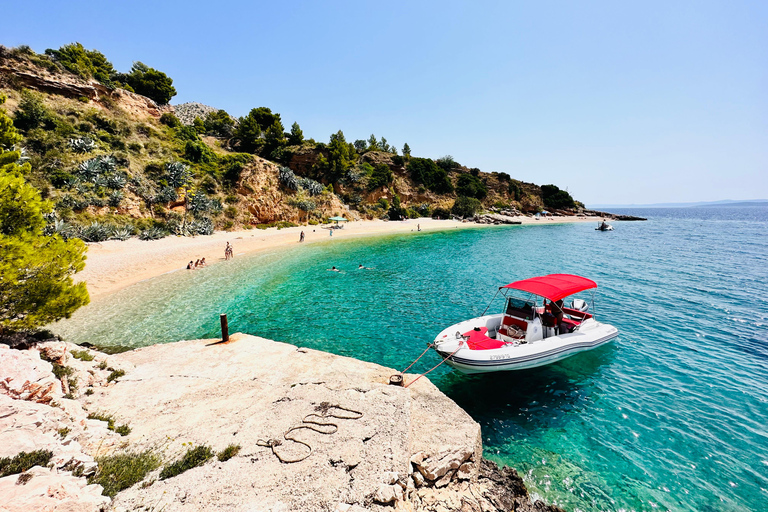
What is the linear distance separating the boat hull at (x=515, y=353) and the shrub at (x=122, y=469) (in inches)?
294

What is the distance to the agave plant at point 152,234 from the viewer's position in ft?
91.0

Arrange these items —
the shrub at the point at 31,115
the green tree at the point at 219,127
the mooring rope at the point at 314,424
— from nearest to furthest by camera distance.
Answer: the mooring rope at the point at 314,424 < the shrub at the point at 31,115 < the green tree at the point at 219,127

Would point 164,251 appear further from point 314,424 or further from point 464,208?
point 464,208

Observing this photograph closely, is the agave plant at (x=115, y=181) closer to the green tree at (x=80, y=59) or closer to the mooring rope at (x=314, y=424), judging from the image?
the green tree at (x=80, y=59)

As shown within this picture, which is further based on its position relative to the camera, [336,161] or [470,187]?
[470,187]

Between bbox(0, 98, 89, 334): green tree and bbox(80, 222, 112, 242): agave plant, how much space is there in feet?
68.7

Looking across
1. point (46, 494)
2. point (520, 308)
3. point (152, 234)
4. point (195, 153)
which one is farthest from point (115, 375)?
point (195, 153)

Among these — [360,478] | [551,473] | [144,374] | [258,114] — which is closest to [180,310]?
[144,374]

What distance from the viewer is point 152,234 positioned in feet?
92.7

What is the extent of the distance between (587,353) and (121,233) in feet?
117

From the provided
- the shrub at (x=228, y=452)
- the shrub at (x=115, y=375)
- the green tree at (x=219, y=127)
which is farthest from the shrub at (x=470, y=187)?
the shrub at (x=228, y=452)

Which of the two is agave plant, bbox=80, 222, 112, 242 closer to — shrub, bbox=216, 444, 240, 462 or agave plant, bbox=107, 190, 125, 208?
agave plant, bbox=107, 190, 125, 208

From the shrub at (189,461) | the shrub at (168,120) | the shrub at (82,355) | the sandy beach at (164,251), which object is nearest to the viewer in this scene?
the shrub at (189,461)

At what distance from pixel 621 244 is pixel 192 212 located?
5544cm
